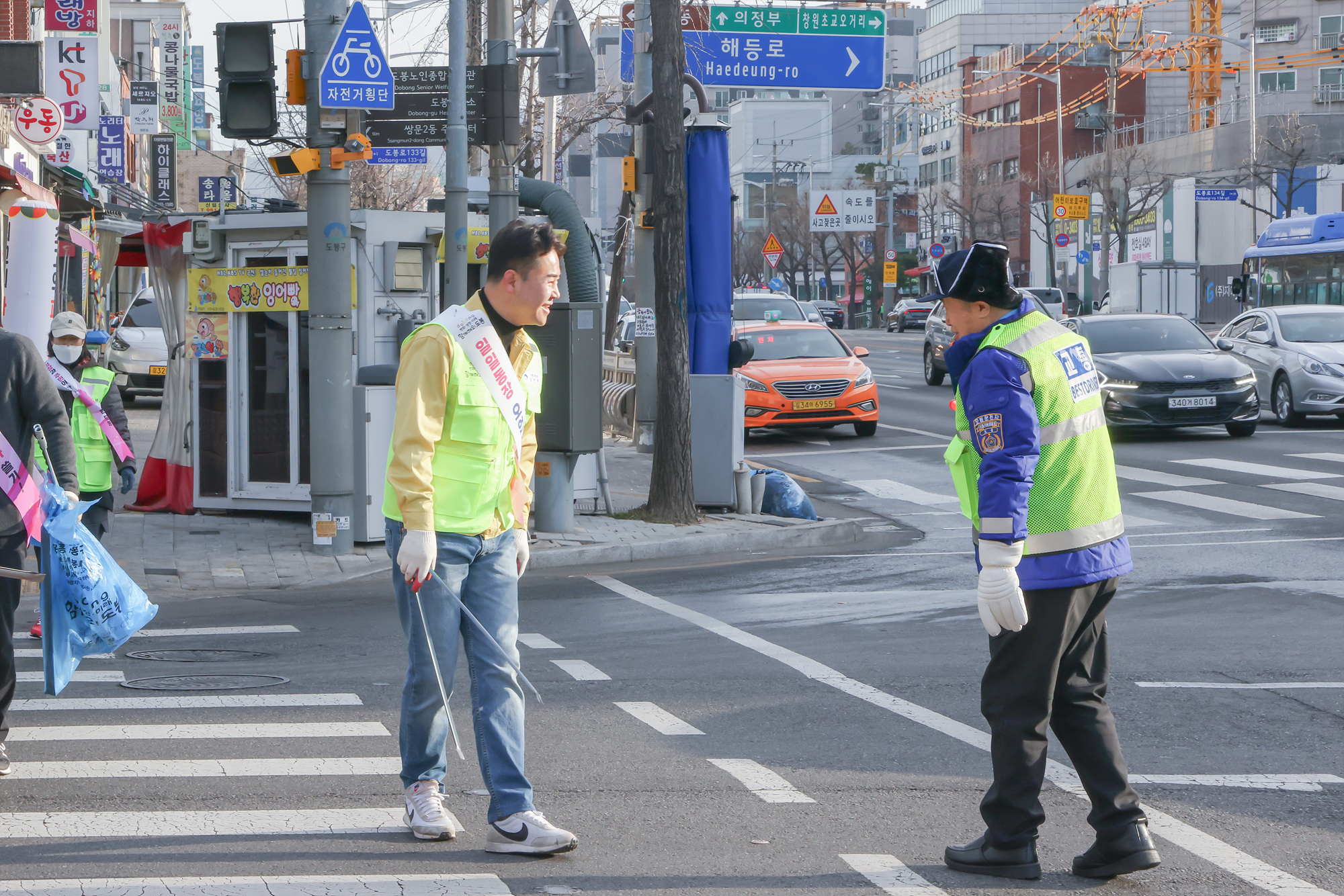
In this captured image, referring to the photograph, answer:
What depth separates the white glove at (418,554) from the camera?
15.4 ft

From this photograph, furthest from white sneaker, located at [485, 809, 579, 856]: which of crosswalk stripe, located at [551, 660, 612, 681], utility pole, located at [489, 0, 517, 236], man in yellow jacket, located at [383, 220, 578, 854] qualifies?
utility pole, located at [489, 0, 517, 236]

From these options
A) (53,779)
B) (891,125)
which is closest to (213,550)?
(53,779)

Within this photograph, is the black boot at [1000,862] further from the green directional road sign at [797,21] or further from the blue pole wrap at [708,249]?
the green directional road sign at [797,21]

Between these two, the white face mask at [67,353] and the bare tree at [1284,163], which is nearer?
the white face mask at [67,353]

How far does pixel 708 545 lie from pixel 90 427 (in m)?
5.43

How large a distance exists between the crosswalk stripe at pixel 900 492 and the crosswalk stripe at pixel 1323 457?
4.33 meters

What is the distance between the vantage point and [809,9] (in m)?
20.5

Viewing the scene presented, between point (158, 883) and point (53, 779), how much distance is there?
1.44m

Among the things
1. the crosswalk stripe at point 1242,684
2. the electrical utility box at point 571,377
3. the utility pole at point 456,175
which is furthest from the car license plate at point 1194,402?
the crosswalk stripe at point 1242,684

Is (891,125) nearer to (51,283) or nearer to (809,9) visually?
(809,9)

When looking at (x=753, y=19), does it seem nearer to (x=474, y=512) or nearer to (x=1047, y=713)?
(x=474, y=512)

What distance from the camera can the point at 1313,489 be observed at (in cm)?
1576

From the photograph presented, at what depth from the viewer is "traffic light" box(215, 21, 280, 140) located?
11.3m

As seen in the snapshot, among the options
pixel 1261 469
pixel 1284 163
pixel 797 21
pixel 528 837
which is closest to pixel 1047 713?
pixel 528 837
